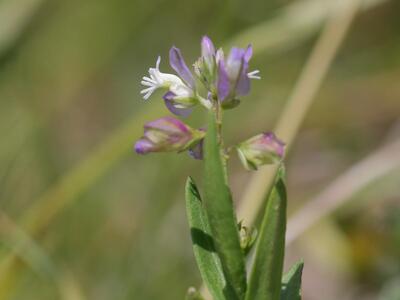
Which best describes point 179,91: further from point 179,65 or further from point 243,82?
point 243,82

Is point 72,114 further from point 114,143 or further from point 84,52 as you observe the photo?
point 114,143

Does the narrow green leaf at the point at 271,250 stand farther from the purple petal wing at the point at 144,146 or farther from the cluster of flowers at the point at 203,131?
the purple petal wing at the point at 144,146

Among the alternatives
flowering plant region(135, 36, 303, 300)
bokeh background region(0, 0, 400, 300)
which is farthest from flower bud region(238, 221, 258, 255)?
bokeh background region(0, 0, 400, 300)

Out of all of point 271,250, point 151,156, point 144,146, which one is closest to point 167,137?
point 144,146

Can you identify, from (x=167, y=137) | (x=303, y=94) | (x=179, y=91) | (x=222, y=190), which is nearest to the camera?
(x=222, y=190)

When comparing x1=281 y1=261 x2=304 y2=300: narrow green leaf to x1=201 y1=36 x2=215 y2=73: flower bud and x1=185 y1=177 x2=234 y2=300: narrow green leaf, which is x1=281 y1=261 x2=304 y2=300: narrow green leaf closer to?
x1=185 y1=177 x2=234 y2=300: narrow green leaf

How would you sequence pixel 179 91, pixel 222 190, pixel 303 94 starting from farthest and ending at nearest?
pixel 303 94 → pixel 179 91 → pixel 222 190

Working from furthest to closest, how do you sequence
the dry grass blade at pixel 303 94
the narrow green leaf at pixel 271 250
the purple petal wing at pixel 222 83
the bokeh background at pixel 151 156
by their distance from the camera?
the bokeh background at pixel 151 156
the dry grass blade at pixel 303 94
the purple petal wing at pixel 222 83
the narrow green leaf at pixel 271 250

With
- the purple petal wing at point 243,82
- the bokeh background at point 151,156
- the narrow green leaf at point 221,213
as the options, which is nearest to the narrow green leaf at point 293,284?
the narrow green leaf at point 221,213
